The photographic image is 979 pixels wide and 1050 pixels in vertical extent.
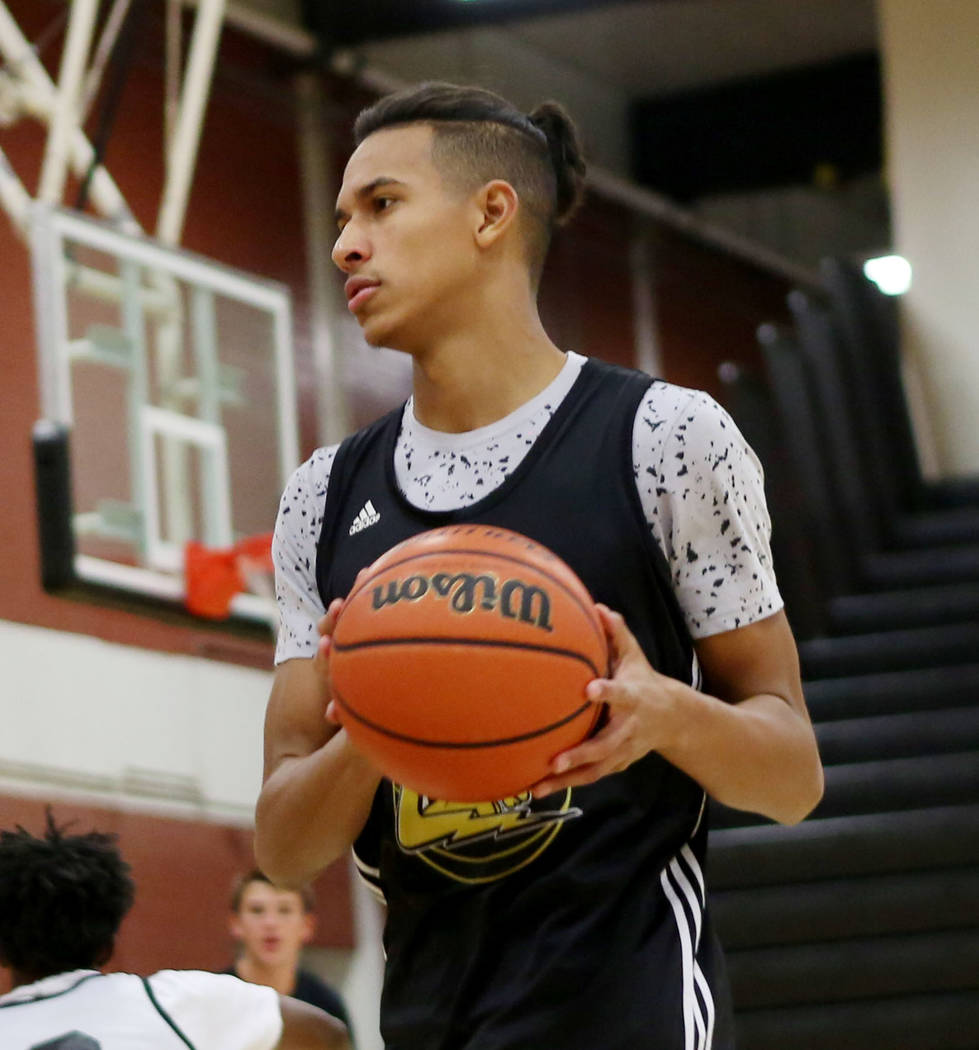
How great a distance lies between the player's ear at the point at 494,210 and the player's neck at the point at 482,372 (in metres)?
0.11

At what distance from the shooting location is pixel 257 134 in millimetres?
10531

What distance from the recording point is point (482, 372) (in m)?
2.54

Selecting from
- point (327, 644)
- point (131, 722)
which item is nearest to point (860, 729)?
point (131, 722)

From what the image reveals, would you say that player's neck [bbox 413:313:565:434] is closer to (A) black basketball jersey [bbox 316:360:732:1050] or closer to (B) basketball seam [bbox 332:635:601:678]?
(A) black basketball jersey [bbox 316:360:732:1050]

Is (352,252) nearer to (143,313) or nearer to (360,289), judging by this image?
(360,289)

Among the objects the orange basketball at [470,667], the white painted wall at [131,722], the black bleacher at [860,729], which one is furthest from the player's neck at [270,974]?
the orange basketball at [470,667]

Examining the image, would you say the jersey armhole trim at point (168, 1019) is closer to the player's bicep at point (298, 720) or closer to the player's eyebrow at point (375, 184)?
the player's bicep at point (298, 720)

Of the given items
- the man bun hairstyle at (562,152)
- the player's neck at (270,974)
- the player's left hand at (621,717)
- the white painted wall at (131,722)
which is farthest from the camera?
the white painted wall at (131,722)

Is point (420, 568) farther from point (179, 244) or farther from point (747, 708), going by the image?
point (179, 244)

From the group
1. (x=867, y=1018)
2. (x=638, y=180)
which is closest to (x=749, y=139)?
(x=638, y=180)

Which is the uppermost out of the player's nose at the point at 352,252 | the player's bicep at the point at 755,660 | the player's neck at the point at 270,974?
the player's nose at the point at 352,252

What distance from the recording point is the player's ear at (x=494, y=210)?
2.54 meters

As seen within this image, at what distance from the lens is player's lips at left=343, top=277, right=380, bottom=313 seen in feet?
8.07

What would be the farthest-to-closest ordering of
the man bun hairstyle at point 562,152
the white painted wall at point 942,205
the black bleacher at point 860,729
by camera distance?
the white painted wall at point 942,205, the black bleacher at point 860,729, the man bun hairstyle at point 562,152
